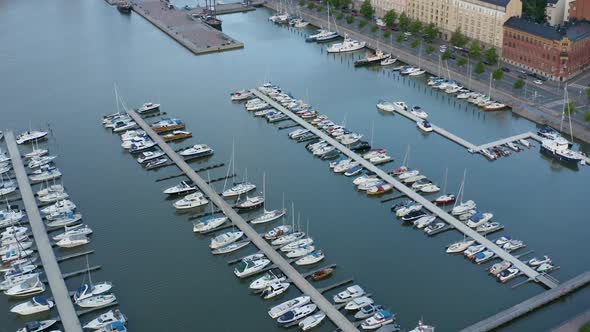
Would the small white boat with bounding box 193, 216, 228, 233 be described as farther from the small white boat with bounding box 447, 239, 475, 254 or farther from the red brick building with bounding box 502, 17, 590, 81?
the red brick building with bounding box 502, 17, 590, 81

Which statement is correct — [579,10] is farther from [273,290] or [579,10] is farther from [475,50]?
[273,290]

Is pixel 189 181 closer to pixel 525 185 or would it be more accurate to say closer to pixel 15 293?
pixel 15 293


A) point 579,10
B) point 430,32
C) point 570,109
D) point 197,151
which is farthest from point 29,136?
point 579,10

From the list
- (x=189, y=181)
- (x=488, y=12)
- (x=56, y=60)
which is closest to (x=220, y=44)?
(x=56, y=60)

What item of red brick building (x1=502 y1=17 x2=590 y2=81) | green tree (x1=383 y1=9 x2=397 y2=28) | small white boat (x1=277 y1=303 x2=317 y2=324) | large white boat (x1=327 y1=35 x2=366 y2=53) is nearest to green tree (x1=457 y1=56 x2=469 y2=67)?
Result: red brick building (x1=502 y1=17 x2=590 y2=81)

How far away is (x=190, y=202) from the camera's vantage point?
44.5 metres

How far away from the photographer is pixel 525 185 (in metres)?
47.3

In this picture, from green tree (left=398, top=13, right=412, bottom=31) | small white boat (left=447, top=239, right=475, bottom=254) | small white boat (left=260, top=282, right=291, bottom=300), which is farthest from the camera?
green tree (left=398, top=13, right=412, bottom=31)

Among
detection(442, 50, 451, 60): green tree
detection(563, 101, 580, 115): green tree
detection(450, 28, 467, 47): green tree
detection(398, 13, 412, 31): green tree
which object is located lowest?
detection(563, 101, 580, 115): green tree

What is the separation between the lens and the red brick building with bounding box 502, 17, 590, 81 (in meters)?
61.8

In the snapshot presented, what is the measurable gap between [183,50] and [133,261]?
134 feet

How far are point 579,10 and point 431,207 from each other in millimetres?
37662

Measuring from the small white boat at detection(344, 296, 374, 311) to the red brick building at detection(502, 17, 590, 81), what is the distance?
1427 inches

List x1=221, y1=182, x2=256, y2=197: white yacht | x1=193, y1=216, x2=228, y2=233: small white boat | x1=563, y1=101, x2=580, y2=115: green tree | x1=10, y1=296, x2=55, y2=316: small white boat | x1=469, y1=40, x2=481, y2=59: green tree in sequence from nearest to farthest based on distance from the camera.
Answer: x1=10, y1=296, x2=55, y2=316: small white boat
x1=193, y1=216, x2=228, y2=233: small white boat
x1=221, y1=182, x2=256, y2=197: white yacht
x1=563, y1=101, x2=580, y2=115: green tree
x1=469, y1=40, x2=481, y2=59: green tree
